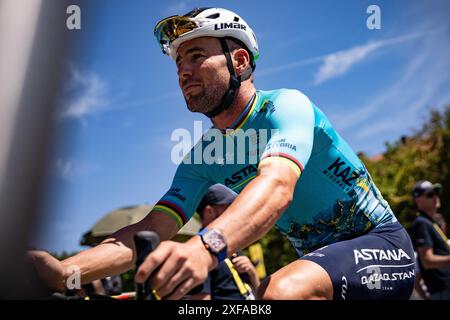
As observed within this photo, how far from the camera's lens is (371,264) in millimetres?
2854

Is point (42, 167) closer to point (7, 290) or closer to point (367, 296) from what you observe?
point (7, 290)

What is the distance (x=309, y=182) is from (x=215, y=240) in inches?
58.0

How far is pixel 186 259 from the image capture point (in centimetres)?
176

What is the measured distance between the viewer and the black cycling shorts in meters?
2.65

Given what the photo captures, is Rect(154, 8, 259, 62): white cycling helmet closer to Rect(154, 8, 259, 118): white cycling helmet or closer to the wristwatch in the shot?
Rect(154, 8, 259, 118): white cycling helmet

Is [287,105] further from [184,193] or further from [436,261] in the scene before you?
[436,261]

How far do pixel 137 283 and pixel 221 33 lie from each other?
7.29ft

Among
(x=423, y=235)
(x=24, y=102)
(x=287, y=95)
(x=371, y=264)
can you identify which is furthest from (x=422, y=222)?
(x=24, y=102)

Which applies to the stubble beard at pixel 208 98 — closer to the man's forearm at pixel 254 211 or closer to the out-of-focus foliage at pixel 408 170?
the man's forearm at pixel 254 211

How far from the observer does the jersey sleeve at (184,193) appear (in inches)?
135

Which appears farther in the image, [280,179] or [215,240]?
[280,179]

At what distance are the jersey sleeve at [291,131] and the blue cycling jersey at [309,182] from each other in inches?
0.6

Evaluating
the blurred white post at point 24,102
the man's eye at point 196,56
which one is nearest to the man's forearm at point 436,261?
the man's eye at point 196,56
